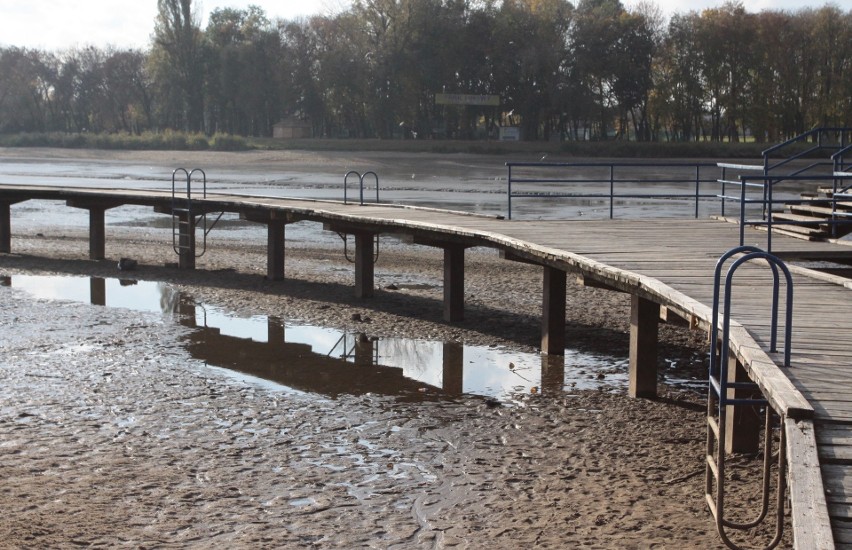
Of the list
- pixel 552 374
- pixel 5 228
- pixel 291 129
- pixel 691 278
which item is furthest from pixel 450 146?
pixel 691 278

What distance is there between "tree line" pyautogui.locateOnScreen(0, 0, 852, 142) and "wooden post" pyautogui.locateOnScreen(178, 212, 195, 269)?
43808 millimetres

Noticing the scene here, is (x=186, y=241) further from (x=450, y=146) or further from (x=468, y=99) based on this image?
(x=468, y=99)

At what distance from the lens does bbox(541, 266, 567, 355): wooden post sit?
1181cm

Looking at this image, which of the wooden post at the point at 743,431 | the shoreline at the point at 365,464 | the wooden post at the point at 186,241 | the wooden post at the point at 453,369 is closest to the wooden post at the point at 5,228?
the wooden post at the point at 186,241

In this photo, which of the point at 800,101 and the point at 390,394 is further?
the point at 800,101

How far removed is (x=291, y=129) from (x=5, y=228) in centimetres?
4967

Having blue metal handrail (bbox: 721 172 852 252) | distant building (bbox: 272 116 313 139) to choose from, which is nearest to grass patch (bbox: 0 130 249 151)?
distant building (bbox: 272 116 313 139)

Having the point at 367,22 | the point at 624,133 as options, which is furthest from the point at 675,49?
the point at 367,22

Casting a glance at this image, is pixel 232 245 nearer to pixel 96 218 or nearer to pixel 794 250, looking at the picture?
pixel 96 218

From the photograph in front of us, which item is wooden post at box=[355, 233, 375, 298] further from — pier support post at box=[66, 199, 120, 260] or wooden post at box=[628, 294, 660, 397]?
pier support post at box=[66, 199, 120, 260]

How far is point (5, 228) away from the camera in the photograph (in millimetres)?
20828

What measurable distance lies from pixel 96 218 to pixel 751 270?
45.0 ft

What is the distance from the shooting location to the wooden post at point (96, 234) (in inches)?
778

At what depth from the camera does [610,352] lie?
12062mm
